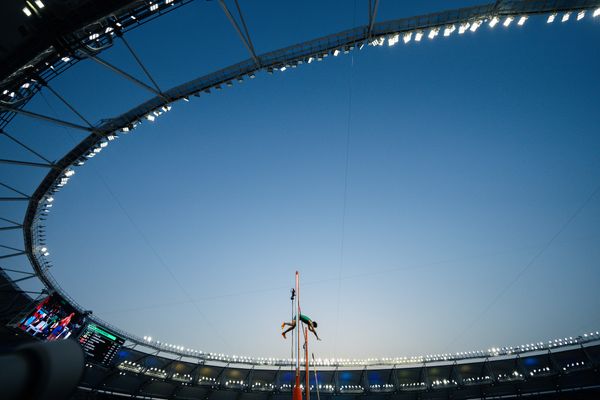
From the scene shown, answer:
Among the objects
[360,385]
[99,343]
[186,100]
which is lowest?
[360,385]

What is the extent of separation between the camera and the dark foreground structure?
1109cm

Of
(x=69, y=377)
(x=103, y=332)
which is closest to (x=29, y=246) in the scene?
(x=103, y=332)

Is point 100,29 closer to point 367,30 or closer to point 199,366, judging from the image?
point 367,30

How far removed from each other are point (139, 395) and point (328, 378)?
24.4 metres

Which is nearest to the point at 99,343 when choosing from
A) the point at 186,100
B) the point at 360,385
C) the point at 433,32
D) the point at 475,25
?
the point at 186,100

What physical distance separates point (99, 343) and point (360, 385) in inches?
1299

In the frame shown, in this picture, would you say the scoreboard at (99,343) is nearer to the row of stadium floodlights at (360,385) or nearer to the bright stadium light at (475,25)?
the row of stadium floodlights at (360,385)

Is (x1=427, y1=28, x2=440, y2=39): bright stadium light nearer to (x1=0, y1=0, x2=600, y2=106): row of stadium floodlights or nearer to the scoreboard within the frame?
(x1=0, y1=0, x2=600, y2=106): row of stadium floodlights

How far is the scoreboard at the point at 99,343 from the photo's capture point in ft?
88.7

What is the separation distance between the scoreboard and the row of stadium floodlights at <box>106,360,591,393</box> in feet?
26.6

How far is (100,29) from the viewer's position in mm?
12305

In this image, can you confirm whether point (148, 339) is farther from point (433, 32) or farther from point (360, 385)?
point (433, 32)

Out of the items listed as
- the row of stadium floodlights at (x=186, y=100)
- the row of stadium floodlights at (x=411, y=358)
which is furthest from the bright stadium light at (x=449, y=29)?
the row of stadium floodlights at (x=411, y=358)

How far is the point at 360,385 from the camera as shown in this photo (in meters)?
40.4
